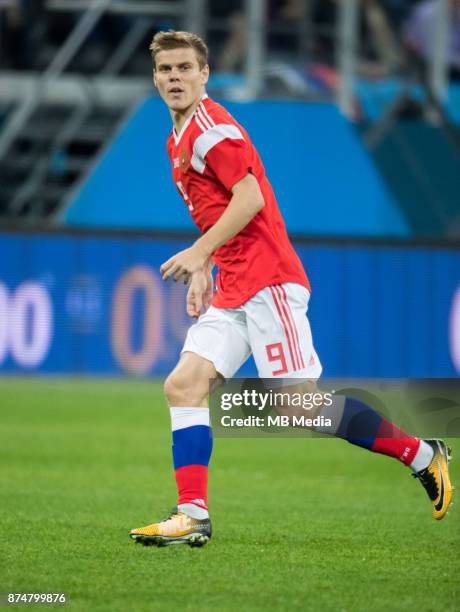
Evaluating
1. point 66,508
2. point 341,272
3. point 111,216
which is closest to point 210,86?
point 111,216

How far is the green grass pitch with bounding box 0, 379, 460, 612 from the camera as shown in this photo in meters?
4.82

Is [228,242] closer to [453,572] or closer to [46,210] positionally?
[453,572]

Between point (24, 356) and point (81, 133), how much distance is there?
564 cm

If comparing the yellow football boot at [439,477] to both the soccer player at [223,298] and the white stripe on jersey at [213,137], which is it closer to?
the soccer player at [223,298]

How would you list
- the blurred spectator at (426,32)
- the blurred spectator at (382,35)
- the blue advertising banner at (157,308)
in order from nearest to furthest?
the blue advertising banner at (157,308)
the blurred spectator at (382,35)
the blurred spectator at (426,32)

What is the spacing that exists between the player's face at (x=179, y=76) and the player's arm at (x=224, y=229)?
0.46 m

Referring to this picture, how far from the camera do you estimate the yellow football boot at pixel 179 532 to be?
5.65 meters

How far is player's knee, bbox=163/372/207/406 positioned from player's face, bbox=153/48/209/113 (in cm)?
119

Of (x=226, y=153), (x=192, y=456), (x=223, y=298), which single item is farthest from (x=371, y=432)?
(x=226, y=153)

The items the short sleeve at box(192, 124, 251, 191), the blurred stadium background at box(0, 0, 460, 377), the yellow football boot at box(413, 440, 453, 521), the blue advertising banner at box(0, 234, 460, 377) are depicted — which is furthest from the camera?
the blurred stadium background at box(0, 0, 460, 377)

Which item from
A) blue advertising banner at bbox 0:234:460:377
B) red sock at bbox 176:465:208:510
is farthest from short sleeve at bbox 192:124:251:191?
blue advertising banner at bbox 0:234:460:377

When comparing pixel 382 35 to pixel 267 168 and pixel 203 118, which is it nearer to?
pixel 267 168

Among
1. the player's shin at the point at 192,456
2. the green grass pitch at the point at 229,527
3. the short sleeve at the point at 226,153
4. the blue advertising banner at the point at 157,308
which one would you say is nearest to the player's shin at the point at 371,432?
the green grass pitch at the point at 229,527

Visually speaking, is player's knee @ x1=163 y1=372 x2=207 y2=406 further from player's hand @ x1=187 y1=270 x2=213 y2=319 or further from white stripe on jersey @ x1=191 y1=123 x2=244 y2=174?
white stripe on jersey @ x1=191 y1=123 x2=244 y2=174
